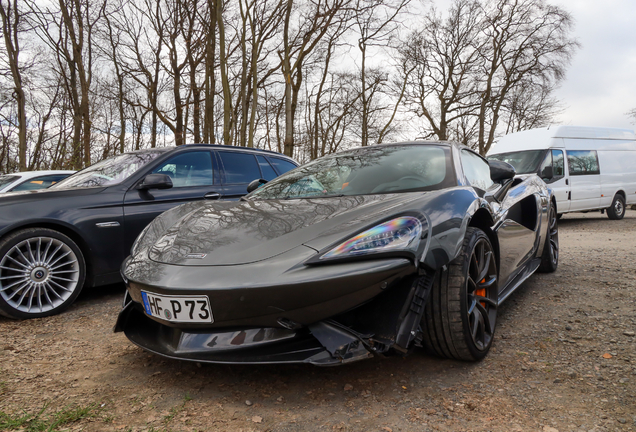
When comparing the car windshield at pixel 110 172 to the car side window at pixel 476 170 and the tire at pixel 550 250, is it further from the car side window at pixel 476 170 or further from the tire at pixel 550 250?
the tire at pixel 550 250

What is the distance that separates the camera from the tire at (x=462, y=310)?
2.07 metres

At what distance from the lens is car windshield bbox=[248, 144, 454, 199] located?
8.60 ft

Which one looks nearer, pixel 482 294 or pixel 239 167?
pixel 482 294

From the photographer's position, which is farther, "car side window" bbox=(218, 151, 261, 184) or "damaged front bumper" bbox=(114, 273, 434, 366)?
"car side window" bbox=(218, 151, 261, 184)

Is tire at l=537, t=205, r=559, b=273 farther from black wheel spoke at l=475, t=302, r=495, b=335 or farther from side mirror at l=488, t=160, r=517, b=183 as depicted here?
black wheel spoke at l=475, t=302, r=495, b=335

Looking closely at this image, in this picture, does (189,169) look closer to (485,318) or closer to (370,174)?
(370,174)

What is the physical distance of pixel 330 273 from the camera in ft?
5.75

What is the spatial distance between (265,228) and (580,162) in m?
10.0

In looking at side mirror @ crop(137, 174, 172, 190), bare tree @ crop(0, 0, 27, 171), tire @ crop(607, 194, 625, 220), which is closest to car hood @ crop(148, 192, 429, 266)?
side mirror @ crop(137, 174, 172, 190)

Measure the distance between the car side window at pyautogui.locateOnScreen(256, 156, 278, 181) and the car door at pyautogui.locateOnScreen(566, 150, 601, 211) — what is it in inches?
298

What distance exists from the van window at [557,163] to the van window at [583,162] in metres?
0.29

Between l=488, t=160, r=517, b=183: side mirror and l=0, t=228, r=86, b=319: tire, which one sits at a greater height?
l=488, t=160, r=517, b=183: side mirror

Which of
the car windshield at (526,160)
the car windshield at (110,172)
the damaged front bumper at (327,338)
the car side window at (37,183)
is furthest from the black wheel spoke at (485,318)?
the car windshield at (526,160)

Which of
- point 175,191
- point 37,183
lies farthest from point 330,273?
point 37,183
